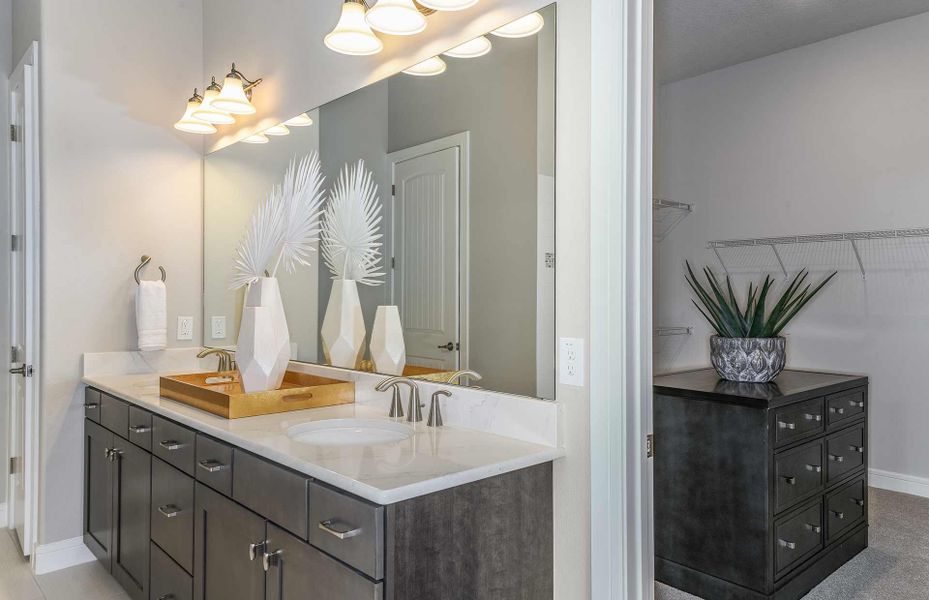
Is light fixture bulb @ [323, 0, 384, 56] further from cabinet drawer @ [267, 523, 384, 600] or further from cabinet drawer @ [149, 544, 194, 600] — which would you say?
cabinet drawer @ [149, 544, 194, 600]

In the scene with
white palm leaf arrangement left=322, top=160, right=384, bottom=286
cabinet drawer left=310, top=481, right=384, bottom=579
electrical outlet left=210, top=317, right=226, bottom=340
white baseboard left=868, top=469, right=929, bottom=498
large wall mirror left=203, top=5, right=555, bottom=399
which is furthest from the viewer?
white baseboard left=868, top=469, right=929, bottom=498

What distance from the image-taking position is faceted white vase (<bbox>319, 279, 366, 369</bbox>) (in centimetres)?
217

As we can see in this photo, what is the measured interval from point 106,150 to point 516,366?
91.5 inches

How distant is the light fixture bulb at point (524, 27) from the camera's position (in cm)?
156

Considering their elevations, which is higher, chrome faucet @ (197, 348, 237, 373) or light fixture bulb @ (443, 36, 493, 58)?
light fixture bulb @ (443, 36, 493, 58)

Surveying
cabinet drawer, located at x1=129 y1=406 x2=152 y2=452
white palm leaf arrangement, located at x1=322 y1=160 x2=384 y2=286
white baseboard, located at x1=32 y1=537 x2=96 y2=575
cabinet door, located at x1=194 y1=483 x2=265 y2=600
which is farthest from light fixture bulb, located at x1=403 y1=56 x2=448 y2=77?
white baseboard, located at x1=32 y1=537 x2=96 y2=575

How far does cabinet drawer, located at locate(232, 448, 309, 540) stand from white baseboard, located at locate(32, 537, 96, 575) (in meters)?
1.68

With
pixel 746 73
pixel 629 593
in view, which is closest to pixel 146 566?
pixel 629 593

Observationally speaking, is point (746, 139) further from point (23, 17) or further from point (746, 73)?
point (23, 17)

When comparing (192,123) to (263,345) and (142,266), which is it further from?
(263,345)

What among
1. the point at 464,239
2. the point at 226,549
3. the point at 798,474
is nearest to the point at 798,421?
the point at 798,474

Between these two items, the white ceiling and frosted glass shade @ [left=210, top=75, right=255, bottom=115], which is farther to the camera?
the white ceiling

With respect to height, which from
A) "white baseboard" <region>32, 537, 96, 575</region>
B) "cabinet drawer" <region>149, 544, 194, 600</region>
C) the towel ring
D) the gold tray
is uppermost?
the towel ring

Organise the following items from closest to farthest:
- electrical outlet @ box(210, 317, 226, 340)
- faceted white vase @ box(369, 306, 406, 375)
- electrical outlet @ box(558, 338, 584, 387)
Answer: electrical outlet @ box(558, 338, 584, 387) → faceted white vase @ box(369, 306, 406, 375) → electrical outlet @ box(210, 317, 226, 340)
